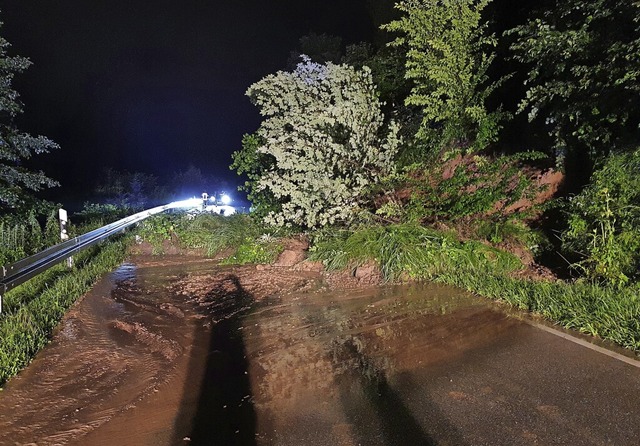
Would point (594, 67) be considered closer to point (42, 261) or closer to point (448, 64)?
point (448, 64)

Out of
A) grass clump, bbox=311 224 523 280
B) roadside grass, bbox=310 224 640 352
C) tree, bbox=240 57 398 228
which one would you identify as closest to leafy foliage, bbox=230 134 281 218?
tree, bbox=240 57 398 228

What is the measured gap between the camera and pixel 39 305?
5.73 m

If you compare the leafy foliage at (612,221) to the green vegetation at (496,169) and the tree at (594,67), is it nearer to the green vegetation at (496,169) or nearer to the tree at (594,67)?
the green vegetation at (496,169)

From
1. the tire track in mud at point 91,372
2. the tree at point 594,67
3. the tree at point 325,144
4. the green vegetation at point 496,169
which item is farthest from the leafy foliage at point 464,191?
the tire track in mud at point 91,372

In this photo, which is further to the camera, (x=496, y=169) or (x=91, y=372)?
(x=496, y=169)

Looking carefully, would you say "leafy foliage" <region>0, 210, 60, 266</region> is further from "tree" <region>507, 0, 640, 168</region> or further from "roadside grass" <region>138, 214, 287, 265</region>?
"tree" <region>507, 0, 640, 168</region>

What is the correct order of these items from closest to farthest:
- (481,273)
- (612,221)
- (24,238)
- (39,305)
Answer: (612,221)
(39,305)
(481,273)
(24,238)

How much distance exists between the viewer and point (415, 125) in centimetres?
1018

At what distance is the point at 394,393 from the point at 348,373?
0.54 meters

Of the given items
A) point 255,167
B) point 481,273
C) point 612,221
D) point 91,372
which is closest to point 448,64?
point 481,273

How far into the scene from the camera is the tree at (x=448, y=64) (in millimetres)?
8484

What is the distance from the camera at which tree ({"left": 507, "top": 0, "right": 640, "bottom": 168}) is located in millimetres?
5535

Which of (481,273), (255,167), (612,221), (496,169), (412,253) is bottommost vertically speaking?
(481,273)

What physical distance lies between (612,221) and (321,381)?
4.35 m
